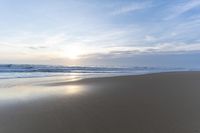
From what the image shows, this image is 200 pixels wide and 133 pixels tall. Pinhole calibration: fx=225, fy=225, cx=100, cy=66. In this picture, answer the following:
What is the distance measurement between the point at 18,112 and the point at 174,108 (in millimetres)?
4242

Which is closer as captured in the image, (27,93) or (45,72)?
(27,93)

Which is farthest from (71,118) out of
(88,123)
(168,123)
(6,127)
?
(168,123)

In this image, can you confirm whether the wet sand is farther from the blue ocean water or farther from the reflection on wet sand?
the blue ocean water

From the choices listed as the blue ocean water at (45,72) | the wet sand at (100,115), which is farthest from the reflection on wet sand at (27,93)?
the blue ocean water at (45,72)

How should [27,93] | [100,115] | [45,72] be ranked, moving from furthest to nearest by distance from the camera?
[45,72], [27,93], [100,115]

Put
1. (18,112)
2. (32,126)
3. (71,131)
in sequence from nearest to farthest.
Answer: (71,131)
(32,126)
(18,112)

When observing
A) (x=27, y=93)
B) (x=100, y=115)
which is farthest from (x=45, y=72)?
(x=100, y=115)

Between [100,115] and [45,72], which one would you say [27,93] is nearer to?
[100,115]

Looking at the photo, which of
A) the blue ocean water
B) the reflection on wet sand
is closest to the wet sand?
the reflection on wet sand

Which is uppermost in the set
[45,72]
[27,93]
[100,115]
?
[45,72]

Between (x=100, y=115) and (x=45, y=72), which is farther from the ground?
(x=45, y=72)

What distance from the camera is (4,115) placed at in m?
5.65

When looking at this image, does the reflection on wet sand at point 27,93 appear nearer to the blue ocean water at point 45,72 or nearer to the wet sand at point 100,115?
the wet sand at point 100,115

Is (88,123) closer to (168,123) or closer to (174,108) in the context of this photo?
(168,123)
